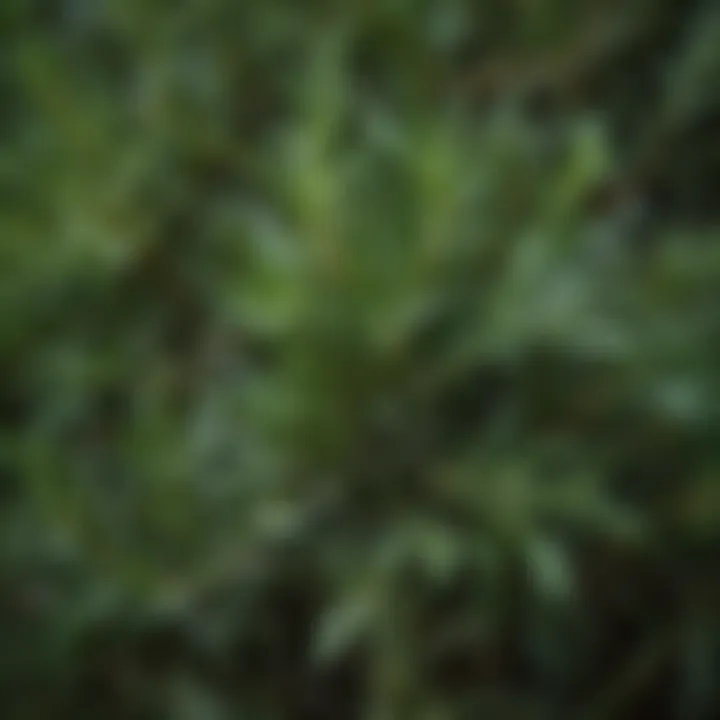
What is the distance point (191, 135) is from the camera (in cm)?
90

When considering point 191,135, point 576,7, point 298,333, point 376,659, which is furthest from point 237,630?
point 576,7

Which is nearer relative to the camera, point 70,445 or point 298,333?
point 298,333

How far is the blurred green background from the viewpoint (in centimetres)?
80

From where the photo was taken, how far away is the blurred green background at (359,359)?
803 mm

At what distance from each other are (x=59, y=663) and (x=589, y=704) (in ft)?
1.09

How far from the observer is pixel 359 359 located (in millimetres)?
792

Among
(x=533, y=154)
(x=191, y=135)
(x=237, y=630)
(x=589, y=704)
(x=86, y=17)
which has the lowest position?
(x=589, y=704)

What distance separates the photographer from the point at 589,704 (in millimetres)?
898

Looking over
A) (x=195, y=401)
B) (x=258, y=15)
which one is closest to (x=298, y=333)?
(x=195, y=401)

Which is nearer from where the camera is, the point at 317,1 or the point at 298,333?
the point at 298,333

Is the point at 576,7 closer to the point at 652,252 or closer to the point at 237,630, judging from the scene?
the point at 652,252

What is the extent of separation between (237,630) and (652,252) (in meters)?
0.35

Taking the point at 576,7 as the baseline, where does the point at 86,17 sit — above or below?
above

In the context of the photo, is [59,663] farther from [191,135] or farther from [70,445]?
[191,135]
